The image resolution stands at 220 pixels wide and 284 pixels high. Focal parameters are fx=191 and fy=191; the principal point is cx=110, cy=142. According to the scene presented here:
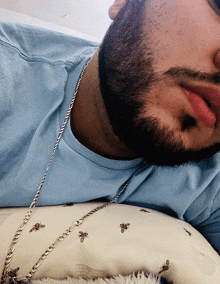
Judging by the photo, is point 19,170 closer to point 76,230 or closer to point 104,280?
point 76,230

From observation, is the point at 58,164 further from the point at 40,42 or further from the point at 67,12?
the point at 67,12

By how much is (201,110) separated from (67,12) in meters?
1.04

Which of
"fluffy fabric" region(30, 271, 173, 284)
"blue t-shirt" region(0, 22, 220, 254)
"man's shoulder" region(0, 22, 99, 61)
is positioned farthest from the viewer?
"man's shoulder" region(0, 22, 99, 61)

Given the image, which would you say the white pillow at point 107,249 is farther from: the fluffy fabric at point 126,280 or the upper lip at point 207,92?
the upper lip at point 207,92

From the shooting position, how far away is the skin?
0.38m

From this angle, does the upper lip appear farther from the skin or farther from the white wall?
the white wall

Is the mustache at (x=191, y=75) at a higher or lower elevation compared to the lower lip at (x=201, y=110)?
higher

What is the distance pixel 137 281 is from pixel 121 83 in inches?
15.4

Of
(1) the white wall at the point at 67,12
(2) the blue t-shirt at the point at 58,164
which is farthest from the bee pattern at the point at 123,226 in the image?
(1) the white wall at the point at 67,12

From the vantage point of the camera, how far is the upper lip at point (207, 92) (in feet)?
1.27

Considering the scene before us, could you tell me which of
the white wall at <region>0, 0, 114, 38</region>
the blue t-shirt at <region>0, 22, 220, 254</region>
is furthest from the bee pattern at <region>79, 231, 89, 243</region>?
the white wall at <region>0, 0, 114, 38</region>

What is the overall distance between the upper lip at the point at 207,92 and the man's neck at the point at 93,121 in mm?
229

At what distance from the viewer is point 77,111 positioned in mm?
567

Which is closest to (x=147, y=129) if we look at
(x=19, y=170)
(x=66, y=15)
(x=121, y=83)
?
(x=121, y=83)
